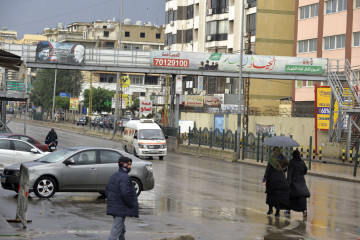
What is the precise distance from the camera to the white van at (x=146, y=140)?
134 feet

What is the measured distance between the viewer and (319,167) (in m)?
40.8

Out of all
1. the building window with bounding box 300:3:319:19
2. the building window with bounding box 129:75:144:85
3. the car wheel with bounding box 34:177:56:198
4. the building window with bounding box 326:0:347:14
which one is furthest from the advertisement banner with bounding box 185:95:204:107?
the building window with bounding box 129:75:144:85

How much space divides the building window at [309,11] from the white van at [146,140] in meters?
29.4

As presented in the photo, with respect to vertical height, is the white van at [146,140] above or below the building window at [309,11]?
below

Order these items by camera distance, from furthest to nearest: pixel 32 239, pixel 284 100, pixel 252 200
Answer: pixel 284 100 → pixel 252 200 → pixel 32 239

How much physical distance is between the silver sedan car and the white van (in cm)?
2061

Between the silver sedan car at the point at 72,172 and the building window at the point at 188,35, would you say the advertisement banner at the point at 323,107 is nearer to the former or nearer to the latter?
the silver sedan car at the point at 72,172

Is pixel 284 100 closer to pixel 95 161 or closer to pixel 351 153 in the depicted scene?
pixel 351 153

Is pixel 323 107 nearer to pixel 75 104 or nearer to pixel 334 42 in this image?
pixel 334 42

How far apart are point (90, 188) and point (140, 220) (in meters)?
3.89

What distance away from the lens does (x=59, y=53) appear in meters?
51.8

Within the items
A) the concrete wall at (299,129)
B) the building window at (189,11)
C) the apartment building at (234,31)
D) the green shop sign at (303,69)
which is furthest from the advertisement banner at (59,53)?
the building window at (189,11)

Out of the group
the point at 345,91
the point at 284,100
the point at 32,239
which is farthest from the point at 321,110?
the point at 32,239

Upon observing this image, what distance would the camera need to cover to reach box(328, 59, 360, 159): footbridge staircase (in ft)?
151
